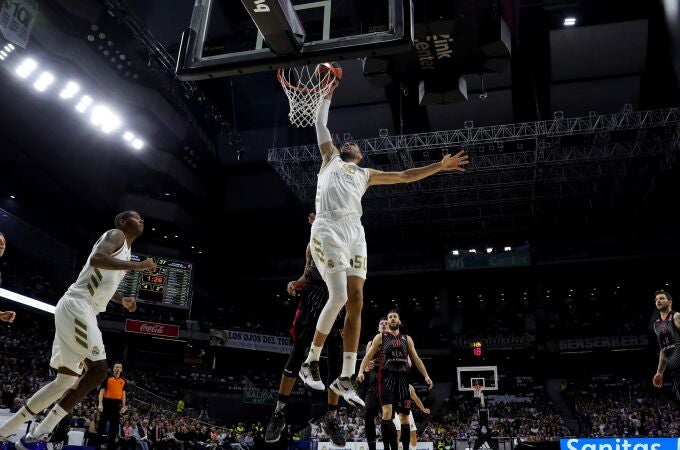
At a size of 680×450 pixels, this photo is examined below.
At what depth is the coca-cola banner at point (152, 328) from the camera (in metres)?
27.9

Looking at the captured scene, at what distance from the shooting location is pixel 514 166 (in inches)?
882

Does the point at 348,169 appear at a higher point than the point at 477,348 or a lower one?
lower

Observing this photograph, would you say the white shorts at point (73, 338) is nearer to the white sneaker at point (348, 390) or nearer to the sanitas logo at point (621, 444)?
the white sneaker at point (348, 390)

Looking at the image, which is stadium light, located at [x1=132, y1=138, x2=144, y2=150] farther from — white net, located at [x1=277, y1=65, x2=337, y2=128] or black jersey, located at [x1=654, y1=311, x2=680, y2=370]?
black jersey, located at [x1=654, y1=311, x2=680, y2=370]

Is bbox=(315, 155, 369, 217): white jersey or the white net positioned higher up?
the white net

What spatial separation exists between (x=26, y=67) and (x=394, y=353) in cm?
1594

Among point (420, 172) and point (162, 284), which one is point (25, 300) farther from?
point (420, 172)

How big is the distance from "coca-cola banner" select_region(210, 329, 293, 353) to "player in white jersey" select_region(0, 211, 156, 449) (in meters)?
26.3

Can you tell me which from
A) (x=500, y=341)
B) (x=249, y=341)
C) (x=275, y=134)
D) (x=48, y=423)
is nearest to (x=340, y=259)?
(x=48, y=423)

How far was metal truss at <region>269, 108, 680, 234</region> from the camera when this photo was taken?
20984mm

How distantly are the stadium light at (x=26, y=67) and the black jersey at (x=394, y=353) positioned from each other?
50.8ft

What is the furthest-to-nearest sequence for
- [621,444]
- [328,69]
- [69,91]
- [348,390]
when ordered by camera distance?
[69,91] → [621,444] → [328,69] → [348,390]

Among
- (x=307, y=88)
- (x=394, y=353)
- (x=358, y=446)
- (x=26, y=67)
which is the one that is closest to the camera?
(x=307, y=88)

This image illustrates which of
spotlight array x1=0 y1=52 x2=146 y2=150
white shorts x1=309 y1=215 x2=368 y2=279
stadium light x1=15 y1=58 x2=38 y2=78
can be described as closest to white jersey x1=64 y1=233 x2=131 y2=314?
white shorts x1=309 y1=215 x2=368 y2=279
